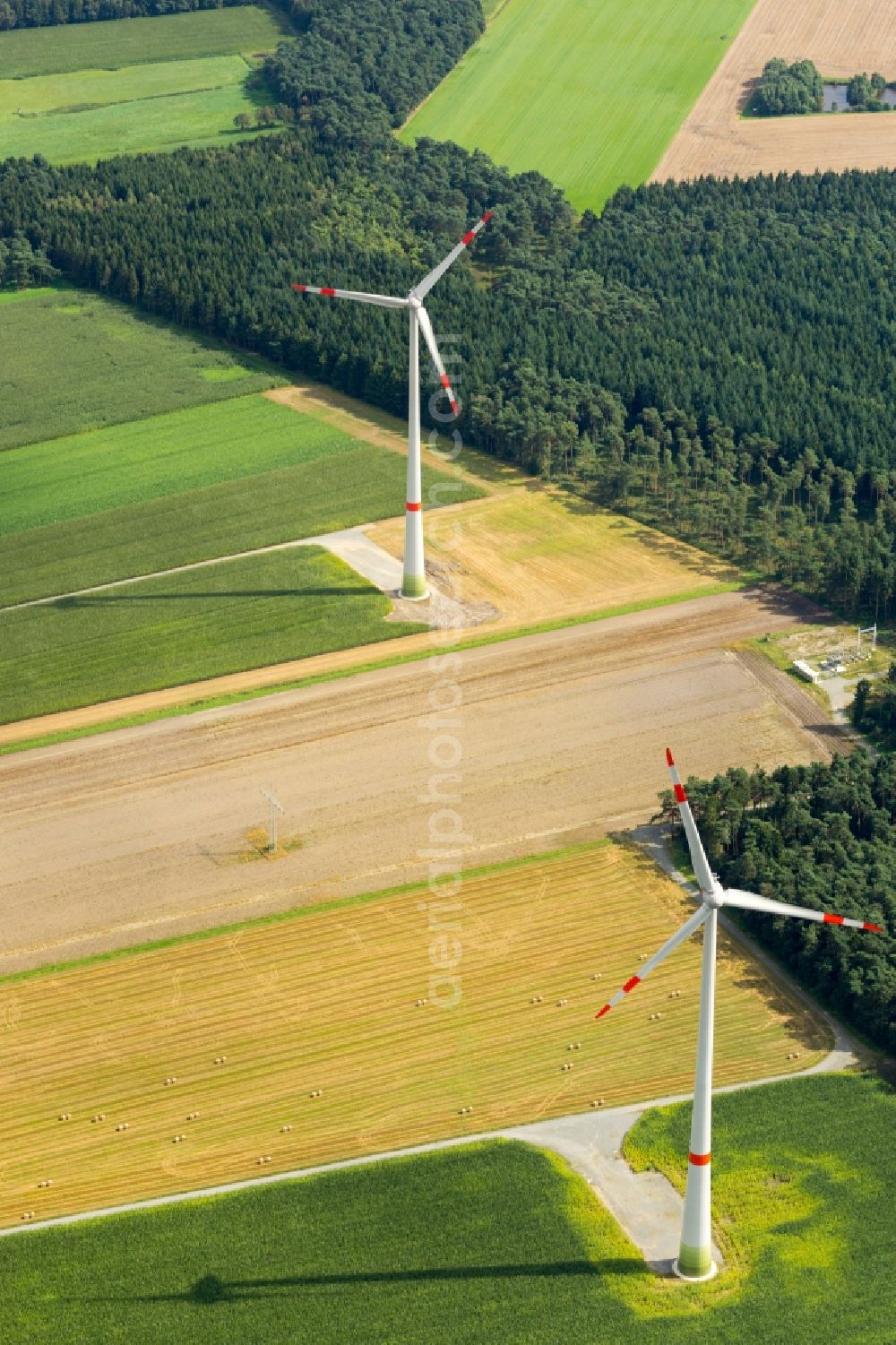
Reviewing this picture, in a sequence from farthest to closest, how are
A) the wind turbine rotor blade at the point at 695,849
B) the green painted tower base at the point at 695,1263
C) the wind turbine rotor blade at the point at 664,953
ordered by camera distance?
1. the green painted tower base at the point at 695,1263
2. the wind turbine rotor blade at the point at 664,953
3. the wind turbine rotor blade at the point at 695,849

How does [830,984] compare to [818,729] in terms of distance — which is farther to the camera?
[818,729]

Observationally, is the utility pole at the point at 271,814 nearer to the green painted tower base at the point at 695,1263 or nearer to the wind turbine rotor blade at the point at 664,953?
the green painted tower base at the point at 695,1263

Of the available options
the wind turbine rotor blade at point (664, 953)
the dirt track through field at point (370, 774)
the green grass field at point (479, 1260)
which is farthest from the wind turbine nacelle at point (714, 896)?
the dirt track through field at point (370, 774)

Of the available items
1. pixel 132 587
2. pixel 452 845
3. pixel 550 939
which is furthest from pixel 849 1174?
pixel 132 587

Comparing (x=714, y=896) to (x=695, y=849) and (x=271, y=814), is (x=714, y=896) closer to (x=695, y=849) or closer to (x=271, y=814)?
(x=695, y=849)

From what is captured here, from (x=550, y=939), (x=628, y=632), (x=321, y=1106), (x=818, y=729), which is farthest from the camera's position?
(x=628, y=632)

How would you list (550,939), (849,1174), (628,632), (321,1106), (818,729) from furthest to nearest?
1. (628,632)
2. (818,729)
3. (550,939)
4. (321,1106)
5. (849,1174)

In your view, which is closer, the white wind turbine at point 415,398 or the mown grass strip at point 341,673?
the white wind turbine at point 415,398

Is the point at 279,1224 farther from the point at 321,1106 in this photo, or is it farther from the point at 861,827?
the point at 861,827
